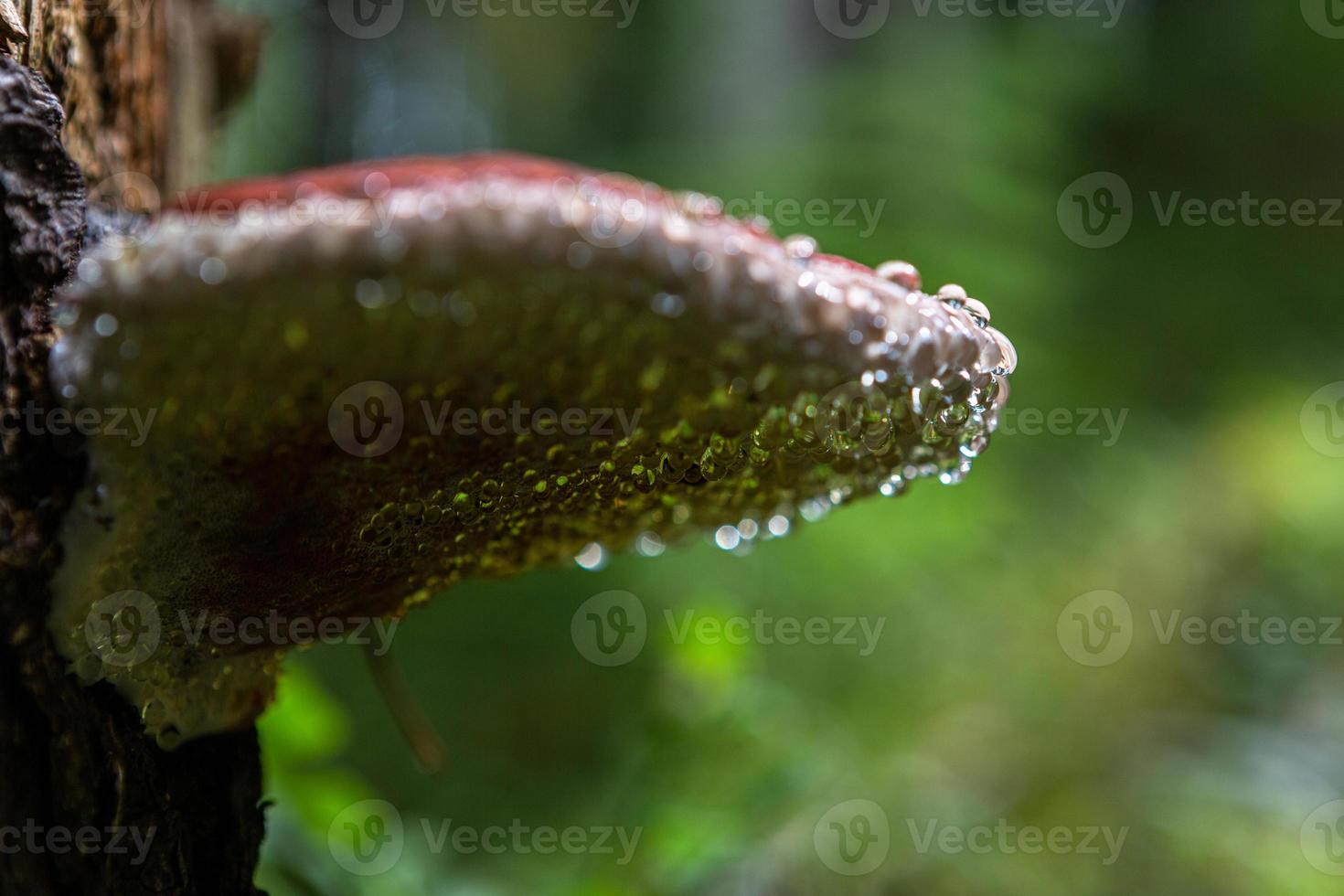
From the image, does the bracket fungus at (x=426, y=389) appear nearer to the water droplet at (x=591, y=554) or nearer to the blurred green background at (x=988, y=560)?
the water droplet at (x=591, y=554)

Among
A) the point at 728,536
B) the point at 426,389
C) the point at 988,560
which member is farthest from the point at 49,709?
the point at 988,560

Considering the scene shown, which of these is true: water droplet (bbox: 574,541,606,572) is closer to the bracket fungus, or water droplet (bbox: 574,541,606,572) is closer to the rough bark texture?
the bracket fungus

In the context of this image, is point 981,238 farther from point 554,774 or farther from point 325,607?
point 325,607

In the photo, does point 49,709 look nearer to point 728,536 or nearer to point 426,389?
→ point 426,389

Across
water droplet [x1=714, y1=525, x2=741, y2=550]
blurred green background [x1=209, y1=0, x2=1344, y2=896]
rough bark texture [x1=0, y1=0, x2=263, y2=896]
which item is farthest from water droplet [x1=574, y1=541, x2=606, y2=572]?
blurred green background [x1=209, y1=0, x2=1344, y2=896]

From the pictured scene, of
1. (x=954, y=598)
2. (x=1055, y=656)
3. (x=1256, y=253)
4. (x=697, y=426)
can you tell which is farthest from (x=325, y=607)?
(x=1256, y=253)

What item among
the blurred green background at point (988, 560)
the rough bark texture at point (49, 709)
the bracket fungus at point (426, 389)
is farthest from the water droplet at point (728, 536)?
the blurred green background at point (988, 560)
